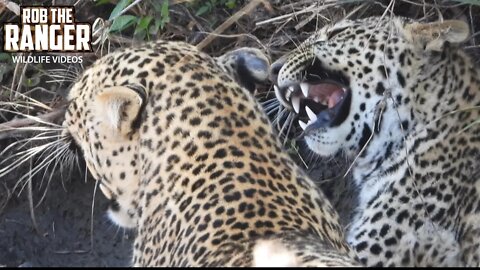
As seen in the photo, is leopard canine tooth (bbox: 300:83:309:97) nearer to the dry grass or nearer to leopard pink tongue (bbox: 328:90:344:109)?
leopard pink tongue (bbox: 328:90:344:109)

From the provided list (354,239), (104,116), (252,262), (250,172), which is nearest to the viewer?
(252,262)

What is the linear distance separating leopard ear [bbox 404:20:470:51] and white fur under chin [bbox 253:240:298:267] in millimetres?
2075

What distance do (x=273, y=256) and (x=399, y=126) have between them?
7.56 feet

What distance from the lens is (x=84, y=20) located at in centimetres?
752

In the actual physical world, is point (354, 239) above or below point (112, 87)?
below

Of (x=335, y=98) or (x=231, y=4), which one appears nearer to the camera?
(x=335, y=98)

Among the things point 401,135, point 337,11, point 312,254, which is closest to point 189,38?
point 337,11

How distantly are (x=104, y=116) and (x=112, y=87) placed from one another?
0.17 m

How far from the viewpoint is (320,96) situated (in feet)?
21.0

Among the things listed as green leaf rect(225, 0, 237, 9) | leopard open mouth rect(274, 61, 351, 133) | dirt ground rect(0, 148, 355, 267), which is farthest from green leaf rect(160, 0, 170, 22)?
dirt ground rect(0, 148, 355, 267)

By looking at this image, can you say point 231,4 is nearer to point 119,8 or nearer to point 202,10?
point 202,10

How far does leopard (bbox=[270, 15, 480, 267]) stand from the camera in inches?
236

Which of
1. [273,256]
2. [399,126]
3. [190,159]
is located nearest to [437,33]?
[399,126]

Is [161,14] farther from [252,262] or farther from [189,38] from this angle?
[252,262]
